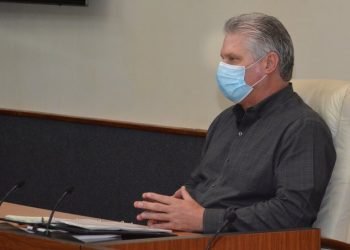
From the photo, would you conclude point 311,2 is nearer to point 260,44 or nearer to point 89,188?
point 260,44

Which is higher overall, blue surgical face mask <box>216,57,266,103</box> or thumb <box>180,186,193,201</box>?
blue surgical face mask <box>216,57,266,103</box>

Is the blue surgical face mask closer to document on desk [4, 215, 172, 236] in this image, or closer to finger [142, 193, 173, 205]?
finger [142, 193, 173, 205]

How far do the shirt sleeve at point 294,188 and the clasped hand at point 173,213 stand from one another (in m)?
0.03

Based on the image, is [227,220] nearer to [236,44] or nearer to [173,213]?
[173,213]

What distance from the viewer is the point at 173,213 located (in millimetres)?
2561

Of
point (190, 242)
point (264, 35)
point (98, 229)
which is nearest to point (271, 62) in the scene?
point (264, 35)

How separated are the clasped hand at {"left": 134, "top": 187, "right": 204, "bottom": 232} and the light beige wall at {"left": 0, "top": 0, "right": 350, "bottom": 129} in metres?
1.05

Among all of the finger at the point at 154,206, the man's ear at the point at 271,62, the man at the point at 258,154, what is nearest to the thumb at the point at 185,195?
the man at the point at 258,154

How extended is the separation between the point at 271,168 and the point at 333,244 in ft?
0.99

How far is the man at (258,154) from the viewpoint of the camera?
252 cm

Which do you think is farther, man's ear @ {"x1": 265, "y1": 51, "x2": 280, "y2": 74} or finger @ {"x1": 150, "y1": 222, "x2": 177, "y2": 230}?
man's ear @ {"x1": 265, "y1": 51, "x2": 280, "y2": 74}

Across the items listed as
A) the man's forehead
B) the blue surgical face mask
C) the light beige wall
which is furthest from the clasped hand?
the light beige wall

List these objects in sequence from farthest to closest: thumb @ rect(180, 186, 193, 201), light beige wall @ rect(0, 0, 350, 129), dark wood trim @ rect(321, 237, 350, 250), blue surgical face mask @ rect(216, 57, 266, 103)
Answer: light beige wall @ rect(0, 0, 350, 129)
blue surgical face mask @ rect(216, 57, 266, 103)
thumb @ rect(180, 186, 193, 201)
dark wood trim @ rect(321, 237, 350, 250)

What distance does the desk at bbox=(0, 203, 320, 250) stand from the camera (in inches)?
79.6
